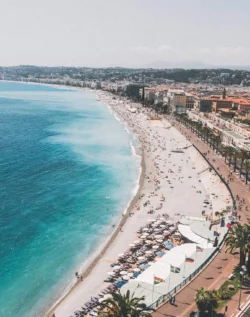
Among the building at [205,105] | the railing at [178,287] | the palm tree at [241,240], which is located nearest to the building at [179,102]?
the building at [205,105]

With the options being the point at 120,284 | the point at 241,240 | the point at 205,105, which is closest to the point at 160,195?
the point at 120,284

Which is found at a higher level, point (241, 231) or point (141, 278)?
point (241, 231)

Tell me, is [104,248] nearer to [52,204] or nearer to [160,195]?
[52,204]

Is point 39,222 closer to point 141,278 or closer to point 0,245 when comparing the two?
point 0,245

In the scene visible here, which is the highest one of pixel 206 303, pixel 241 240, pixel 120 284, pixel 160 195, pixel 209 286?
pixel 241 240

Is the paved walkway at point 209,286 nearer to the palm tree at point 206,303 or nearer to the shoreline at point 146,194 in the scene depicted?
the palm tree at point 206,303

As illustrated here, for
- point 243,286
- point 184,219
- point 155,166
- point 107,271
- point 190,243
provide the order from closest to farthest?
A: 1. point 243,286
2. point 107,271
3. point 190,243
4. point 184,219
5. point 155,166

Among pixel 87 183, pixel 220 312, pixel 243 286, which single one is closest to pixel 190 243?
pixel 243 286

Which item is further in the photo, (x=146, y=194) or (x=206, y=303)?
(x=146, y=194)
